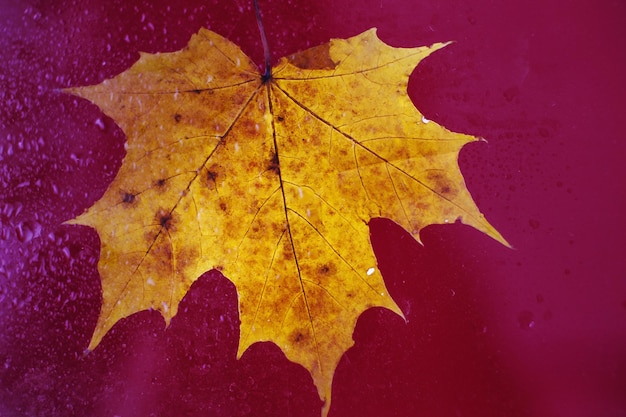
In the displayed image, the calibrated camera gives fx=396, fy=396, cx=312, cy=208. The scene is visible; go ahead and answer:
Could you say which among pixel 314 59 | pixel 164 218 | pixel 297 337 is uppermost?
pixel 314 59

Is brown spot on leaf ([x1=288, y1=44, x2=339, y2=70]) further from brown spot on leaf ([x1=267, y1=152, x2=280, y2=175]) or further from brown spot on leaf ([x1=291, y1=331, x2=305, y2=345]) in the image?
brown spot on leaf ([x1=291, y1=331, x2=305, y2=345])

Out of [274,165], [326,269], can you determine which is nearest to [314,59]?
[274,165]

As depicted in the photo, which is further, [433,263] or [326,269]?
[433,263]

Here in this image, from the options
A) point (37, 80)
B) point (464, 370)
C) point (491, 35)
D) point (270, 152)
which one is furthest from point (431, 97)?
point (37, 80)

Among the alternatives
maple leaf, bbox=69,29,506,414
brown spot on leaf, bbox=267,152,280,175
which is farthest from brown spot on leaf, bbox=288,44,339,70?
brown spot on leaf, bbox=267,152,280,175

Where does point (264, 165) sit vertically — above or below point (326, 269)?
above

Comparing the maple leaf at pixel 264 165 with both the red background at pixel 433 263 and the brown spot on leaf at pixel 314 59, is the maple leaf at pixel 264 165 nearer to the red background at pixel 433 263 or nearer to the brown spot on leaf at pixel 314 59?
the brown spot on leaf at pixel 314 59

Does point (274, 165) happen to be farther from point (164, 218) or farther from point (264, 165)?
point (164, 218)
